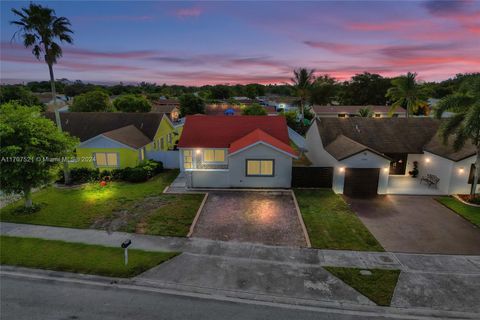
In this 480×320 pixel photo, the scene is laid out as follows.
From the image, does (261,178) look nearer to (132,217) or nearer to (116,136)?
(132,217)

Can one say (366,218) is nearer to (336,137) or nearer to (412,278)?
(412,278)

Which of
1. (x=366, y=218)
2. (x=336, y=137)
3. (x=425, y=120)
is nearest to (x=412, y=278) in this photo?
(x=366, y=218)

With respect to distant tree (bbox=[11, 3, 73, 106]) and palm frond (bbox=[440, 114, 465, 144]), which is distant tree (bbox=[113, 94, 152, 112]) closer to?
distant tree (bbox=[11, 3, 73, 106])

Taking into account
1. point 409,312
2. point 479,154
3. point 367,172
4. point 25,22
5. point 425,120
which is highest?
point 25,22

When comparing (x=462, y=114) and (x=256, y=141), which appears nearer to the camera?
(x=462, y=114)

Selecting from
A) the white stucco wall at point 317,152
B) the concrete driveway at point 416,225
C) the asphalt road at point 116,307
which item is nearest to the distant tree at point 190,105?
the white stucco wall at point 317,152

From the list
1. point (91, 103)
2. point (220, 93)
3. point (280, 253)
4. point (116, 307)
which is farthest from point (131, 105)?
point (220, 93)
